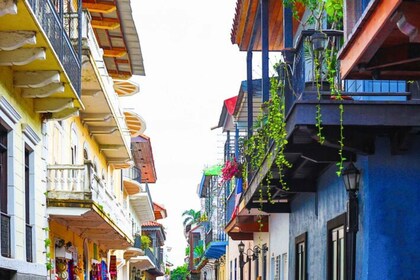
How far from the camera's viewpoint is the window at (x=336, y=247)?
1120cm

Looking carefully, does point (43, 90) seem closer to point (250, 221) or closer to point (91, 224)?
point (91, 224)

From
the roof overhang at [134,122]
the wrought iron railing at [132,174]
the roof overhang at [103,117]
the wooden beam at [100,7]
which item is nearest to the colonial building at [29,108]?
the roof overhang at [103,117]

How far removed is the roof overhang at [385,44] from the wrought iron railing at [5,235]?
6.05 metres

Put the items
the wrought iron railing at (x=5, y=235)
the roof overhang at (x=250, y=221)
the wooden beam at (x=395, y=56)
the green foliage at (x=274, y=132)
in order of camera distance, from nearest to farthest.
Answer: the wooden beam at (x=395, y=56) → the green foliage at (x=274, y=132) → the wrought iron railing at (x=5, y=235) → the roof overhang at (x=250, y=221)

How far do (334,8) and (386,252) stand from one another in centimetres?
271

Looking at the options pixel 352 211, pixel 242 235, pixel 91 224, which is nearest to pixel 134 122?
pixel 242 235

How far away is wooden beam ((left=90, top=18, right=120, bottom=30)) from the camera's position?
2236 cm

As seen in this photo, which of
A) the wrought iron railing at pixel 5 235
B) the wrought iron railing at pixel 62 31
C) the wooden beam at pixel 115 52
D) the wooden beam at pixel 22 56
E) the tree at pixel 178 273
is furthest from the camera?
the tree at pixel 178 273

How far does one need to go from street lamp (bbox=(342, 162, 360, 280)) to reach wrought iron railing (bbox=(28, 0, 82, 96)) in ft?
12.9

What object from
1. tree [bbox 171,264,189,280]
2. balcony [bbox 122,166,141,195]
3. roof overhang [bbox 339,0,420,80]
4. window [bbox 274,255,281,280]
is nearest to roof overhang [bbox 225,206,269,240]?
window [bbox 274,255,281,280]

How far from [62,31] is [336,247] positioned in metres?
4.80

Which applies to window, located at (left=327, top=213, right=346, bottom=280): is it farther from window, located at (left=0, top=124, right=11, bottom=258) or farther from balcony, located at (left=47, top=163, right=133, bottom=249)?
balcony, located at (left=47, top=163, right=133, bottom=249)

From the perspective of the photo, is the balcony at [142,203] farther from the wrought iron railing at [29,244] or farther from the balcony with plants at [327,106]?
the balcony with plants at [327,106]

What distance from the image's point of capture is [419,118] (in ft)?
29.4
